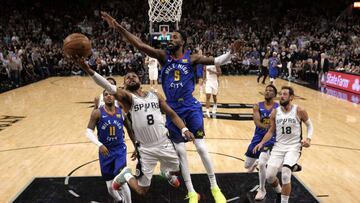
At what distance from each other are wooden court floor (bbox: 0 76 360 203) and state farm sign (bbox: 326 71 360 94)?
1.24 meters

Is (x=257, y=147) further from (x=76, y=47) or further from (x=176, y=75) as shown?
(x=76, y=47)

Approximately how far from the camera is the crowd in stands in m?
21.7

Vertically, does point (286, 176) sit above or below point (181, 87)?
below

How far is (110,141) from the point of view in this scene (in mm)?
5508

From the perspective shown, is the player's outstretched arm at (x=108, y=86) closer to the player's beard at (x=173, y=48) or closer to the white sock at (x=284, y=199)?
the player's beard at (x=173, y=48)

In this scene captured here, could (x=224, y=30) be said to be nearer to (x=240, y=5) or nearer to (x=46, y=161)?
(x=240, y=5)

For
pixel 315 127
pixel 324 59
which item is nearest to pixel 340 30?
pixel 324 59

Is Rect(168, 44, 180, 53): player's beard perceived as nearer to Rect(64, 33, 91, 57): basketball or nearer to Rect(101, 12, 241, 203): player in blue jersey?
Rect(101, 12, 241, 203): player in blue jersey

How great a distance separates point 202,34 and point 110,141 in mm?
22167

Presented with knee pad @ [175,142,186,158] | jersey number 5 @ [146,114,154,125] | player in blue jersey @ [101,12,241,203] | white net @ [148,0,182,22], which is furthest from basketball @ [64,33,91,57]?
white net @ [148,0,182,22]

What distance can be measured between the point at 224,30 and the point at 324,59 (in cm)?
976

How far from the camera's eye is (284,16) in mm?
29922

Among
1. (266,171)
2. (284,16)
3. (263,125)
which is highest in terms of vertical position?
(284,16)

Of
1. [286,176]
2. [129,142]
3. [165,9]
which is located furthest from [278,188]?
[165,9]
